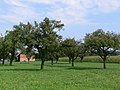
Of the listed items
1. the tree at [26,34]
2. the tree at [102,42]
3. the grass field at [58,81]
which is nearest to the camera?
the grass field at [58,81]

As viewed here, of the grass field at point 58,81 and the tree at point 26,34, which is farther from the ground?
the tree at point 26,34

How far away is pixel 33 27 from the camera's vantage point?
55344 mm

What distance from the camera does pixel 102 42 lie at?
63156 millimetres

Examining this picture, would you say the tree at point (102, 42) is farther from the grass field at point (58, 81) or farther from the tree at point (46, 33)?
the grass field at point (58, 81)

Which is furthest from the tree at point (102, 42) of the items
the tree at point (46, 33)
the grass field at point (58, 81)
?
the grass field at point (58, 81)

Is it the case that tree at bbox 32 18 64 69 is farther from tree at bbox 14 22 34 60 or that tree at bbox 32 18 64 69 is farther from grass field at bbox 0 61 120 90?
grass field at bbox 0 61 120 90

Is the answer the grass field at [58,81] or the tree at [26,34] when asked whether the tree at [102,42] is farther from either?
the grass field at [58,81]

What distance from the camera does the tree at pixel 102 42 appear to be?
62.8 metres

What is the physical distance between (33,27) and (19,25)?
227cm

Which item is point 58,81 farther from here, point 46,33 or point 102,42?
point 102,42

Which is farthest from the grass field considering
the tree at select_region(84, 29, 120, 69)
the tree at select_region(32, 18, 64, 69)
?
the tree at select_region(84, 29, 120, 69)

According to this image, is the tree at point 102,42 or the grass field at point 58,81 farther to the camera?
the tree at point 102,42

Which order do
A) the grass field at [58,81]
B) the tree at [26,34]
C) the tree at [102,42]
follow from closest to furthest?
the grass field at [58,81] → the tree at [26,34] → the tree at [102,42]

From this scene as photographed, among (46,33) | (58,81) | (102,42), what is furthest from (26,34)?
(58,81)
